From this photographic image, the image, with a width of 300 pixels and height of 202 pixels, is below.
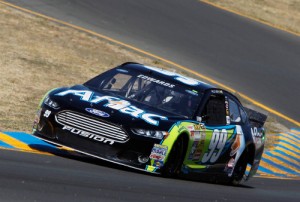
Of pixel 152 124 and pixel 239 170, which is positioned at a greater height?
pixel 152 124

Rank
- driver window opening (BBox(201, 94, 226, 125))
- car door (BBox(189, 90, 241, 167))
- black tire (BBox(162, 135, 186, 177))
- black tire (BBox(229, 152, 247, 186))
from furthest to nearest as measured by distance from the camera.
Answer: black tire (BBox(229, 152, 247, 186)), driver window opening (BBox(201, 94, 226, 125)), car door (BBox(189, 90, 241, 167)), black tire (BBox(162, 135, 186, 177))

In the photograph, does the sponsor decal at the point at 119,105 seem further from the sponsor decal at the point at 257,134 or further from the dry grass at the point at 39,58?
the dry grass at the point at 39,58

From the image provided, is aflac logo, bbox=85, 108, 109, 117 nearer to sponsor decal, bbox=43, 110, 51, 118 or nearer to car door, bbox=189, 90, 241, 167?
sponsor decal, bbox=43, 110, 51, 118

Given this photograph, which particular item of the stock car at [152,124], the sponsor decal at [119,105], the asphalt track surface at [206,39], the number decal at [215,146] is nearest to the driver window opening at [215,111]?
the stock car at [152,124]

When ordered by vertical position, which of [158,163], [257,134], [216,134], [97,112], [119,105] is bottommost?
[158,163]

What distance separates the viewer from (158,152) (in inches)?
450

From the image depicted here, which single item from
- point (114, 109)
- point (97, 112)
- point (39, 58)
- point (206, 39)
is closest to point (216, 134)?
point (114, 109)

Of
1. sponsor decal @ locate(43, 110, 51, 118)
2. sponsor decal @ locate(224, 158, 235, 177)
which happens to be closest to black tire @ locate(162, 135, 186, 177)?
sponsor decal @ locate(43, 110, 51, 118)

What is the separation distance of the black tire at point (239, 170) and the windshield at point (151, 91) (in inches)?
A: 62.9

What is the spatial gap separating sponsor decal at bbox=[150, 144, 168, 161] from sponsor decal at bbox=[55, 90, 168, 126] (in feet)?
0.99

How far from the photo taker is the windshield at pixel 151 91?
41.1ft

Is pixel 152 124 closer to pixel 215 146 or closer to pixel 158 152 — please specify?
pixel 158 152

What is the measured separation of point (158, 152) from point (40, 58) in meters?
10.4

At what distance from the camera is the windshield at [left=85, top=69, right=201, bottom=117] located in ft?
41.1
